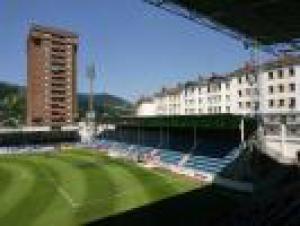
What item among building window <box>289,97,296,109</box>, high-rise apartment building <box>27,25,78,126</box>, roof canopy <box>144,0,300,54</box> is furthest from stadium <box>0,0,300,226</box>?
high-rise apartment building <box>27,25,78,126</box>

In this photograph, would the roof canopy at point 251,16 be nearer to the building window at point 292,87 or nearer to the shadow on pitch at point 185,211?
the shadow on pitch at point 185,211

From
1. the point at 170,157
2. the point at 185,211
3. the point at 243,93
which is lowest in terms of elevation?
the point at 185,211

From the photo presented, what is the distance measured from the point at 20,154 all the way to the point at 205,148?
121ft

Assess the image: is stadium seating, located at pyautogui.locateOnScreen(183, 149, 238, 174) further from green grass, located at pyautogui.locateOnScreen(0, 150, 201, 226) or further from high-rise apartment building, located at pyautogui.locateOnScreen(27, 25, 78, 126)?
high-rise apartment building, located at pyautogui.locateOnScreen(27, 25, 78, 126)

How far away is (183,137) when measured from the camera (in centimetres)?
7156

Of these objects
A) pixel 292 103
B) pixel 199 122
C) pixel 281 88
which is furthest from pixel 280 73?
pixel 199 122

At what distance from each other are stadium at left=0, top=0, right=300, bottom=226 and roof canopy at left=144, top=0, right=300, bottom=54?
0.18 feet

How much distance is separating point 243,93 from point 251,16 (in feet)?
251

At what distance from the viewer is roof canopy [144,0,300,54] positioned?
26.2 metres

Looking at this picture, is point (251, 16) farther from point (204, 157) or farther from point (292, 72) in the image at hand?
point (292, 72)

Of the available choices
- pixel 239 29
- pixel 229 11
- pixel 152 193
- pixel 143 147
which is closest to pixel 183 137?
pixel 143 147

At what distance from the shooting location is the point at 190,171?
A: 55156 millimetres

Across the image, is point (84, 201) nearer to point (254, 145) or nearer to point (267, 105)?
point (254, 145)

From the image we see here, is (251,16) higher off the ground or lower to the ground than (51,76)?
lower
